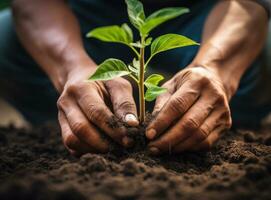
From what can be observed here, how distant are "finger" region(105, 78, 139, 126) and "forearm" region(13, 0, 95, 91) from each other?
0.25 meters

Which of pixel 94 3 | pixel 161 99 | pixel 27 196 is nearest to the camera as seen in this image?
pixel 27 196

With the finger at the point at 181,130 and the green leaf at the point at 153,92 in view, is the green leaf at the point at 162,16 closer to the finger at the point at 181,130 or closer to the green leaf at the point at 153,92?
the green leaf at the point at 153,92

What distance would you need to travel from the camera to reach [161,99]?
147 centimetres

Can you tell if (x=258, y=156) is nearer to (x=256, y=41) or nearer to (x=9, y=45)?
(x=256, y=41)

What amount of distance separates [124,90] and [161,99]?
0.45ft

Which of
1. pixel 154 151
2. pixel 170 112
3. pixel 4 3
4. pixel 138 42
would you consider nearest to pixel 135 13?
pixel 138 42

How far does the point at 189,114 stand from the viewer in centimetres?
136

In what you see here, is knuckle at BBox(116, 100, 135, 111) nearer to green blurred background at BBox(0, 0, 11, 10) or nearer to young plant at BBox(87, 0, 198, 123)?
young plant at BBox(87, 0, 198, 123)

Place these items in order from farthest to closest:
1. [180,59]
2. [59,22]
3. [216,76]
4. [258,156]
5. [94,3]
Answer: [94,3]
[180,59]
[59,22]
[216,76]
[258,156]

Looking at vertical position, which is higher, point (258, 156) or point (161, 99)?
point (161, 99)

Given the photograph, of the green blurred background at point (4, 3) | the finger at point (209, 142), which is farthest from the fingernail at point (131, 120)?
the green blurred background at point (4, 3)

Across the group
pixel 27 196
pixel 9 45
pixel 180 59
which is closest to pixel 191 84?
pixel 27 196

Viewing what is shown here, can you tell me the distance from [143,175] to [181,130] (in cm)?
27

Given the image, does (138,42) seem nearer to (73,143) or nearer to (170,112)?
(170,112)
